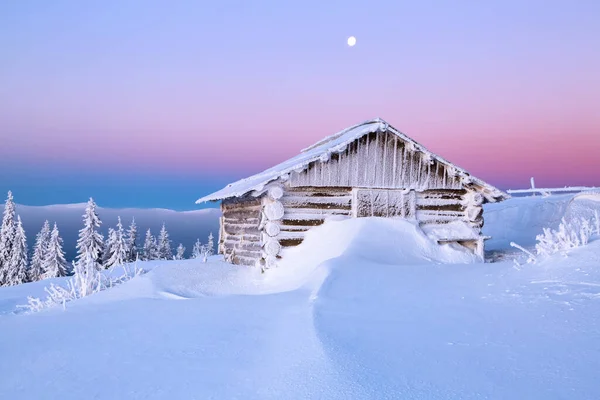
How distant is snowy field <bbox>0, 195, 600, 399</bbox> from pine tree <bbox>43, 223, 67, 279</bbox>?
39.2 metres

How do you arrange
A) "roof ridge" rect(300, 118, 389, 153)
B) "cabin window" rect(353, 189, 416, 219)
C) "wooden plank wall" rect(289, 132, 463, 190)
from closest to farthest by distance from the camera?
"wooden plank wall" rect(289, 132, 463, 190), "cabin window" rect(353, 189, 416, 219), "roof ridge" rect(300, 118, 389, 153)

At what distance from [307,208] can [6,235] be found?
1510 inches

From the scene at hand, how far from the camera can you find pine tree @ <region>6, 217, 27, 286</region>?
1612 inches

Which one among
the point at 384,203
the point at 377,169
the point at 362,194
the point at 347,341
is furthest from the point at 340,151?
the point at 347,341

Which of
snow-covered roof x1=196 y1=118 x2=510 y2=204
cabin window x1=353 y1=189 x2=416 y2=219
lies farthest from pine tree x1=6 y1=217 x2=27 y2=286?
cabin window x1=353 y1=189 x2=416 y2=219

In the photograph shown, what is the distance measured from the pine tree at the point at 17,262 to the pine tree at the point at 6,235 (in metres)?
0.32

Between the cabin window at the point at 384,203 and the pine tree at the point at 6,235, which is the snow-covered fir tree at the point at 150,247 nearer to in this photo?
the pine tree at the point at 6,235

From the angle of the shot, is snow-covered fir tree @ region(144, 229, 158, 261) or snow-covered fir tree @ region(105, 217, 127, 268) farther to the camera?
snow-covered fir tree @ region(144, 229, 158, 261)

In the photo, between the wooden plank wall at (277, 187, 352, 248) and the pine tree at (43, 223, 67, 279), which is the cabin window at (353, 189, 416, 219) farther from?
the pine tree at (43, 223, 67, 279)

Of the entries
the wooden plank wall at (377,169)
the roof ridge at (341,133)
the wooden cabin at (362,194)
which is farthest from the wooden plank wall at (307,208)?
the roof ridge at (341,133)

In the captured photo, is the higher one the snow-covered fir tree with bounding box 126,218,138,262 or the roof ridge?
the roof ridge

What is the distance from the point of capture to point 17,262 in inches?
1619

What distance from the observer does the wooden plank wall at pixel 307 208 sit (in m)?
14.1

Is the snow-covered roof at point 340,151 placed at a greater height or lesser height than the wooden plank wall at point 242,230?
greater
